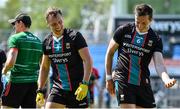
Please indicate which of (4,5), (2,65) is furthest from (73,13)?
(2,65)

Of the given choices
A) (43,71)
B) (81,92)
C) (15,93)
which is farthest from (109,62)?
(15,93)

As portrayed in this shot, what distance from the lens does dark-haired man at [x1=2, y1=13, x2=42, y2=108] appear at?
12273 millimetres

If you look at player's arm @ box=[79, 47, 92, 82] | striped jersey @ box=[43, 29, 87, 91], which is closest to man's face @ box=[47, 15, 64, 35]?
striped jersey @ box=[43, 29, 87, 91]

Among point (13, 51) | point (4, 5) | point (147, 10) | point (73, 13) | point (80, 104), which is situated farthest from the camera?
point (4, 5)

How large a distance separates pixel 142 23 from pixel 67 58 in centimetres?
131

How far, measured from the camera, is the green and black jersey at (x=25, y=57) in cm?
1226

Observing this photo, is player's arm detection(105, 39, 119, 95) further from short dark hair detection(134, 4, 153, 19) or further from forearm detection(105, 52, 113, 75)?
short dark hair detection(134, 4, 153, 19)

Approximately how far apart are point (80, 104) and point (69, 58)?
2.41 feet

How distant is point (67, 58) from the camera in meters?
10.7

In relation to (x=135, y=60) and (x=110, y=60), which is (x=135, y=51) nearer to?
(x=135, y=60)

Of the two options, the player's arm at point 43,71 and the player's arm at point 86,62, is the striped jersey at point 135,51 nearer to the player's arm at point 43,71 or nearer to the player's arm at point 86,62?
the player's arm at point 86,62

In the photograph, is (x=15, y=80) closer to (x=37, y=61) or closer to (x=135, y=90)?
(x=37, y=61)

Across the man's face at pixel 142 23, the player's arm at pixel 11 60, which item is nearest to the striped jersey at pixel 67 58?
the man's face at pixel 142 23

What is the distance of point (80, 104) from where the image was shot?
35.6 ft
